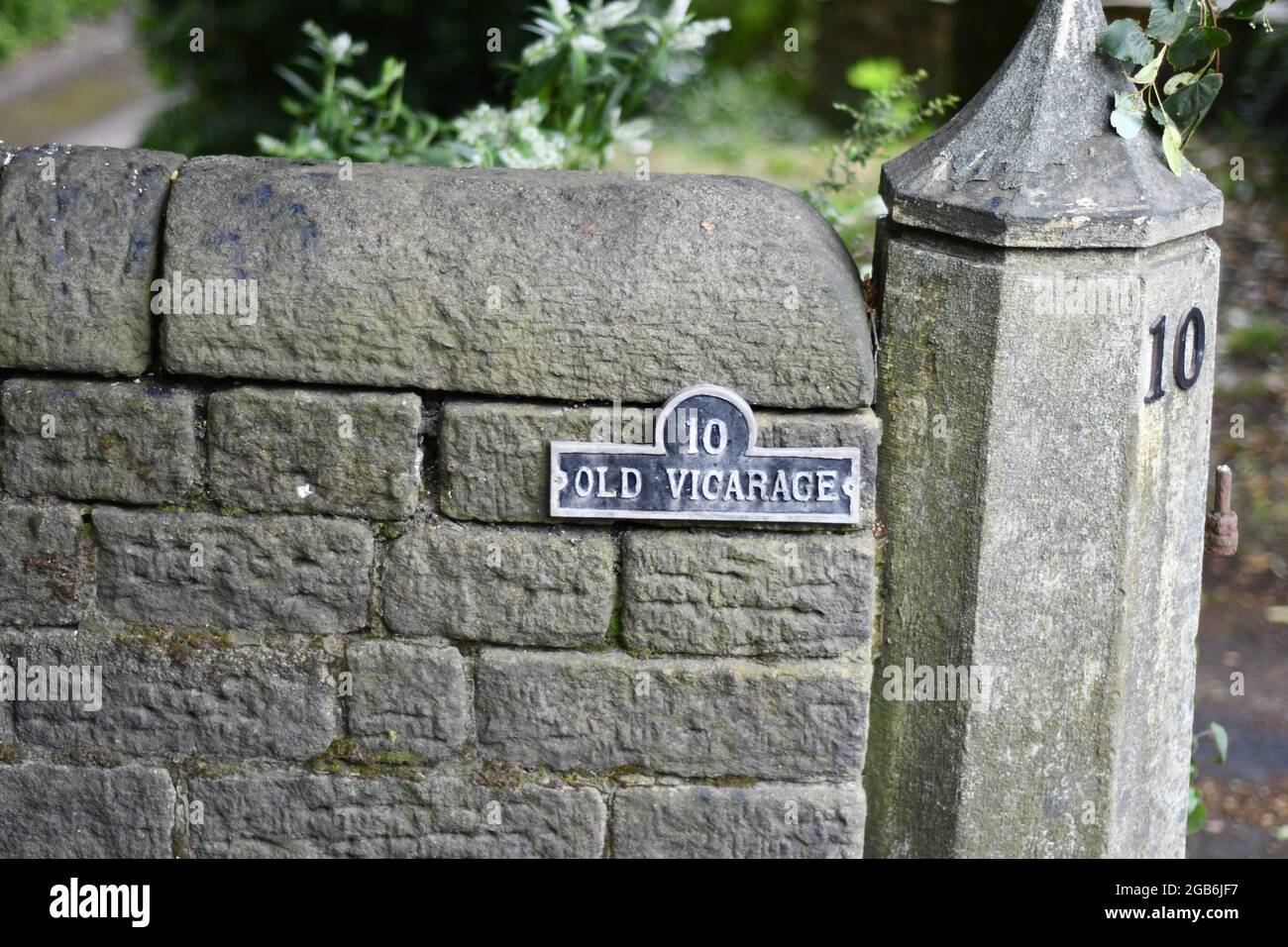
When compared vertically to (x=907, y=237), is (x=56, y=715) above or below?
below

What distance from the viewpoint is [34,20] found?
13539 mm

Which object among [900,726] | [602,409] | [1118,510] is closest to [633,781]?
[900,726]

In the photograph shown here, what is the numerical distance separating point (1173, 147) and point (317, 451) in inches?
57.0

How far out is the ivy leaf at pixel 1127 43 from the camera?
2.24 metres

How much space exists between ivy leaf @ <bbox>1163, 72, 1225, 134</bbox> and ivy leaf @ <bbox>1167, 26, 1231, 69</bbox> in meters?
0.04

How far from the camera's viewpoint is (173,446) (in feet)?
7.98

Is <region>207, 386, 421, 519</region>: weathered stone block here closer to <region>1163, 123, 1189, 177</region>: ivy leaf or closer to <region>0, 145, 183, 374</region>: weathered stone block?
<region>0, 145, 183, 374</region>: weathered stone block

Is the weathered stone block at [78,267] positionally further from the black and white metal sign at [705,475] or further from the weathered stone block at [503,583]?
the black and white metal sign at [705,475]

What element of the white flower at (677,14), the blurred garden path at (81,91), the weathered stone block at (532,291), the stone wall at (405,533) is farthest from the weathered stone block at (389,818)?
the blurred garden path at (81,91)

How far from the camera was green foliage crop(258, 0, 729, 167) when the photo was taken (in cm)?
362

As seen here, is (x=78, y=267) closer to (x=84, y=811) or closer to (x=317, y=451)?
(x=317, y=451)

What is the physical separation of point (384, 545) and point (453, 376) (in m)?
0.33

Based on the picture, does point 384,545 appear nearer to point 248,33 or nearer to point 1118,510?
point 1118,510

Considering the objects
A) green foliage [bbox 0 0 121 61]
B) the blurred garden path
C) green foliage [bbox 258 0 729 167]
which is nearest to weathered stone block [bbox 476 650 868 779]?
green foliage [bbox 258 0 729 167]
